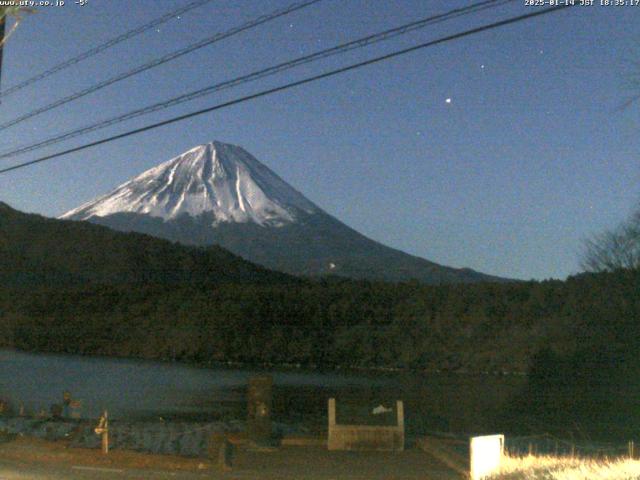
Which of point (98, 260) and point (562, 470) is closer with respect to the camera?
point (562, 470)

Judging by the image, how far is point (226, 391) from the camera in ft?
129

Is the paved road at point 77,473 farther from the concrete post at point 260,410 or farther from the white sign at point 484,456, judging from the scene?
the white sign at point 484,456

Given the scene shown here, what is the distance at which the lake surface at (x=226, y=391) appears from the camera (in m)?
31.6

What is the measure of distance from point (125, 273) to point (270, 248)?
5250cm

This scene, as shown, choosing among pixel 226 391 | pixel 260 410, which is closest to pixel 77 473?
pixel 260 410

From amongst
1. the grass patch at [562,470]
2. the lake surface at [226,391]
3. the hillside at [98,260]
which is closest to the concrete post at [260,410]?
the grass patch at [562,470]

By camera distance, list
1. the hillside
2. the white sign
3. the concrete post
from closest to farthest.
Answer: the white sign < the concrete post < the hillside

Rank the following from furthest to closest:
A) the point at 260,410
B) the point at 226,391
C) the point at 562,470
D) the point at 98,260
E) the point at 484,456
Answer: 1. the point at 98,260
2. the point at 226,391
3. the point at 260,410
4. the point at 484,456
5. the point at 562,470

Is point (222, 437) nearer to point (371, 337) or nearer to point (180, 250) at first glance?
point (371, 337)

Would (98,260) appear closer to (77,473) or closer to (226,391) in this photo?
(226,391)

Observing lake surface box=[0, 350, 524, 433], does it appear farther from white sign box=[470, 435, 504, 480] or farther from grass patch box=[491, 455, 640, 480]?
grass patch box=[491, 455, 640, 480]

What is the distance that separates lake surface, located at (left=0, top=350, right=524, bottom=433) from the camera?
31595mm

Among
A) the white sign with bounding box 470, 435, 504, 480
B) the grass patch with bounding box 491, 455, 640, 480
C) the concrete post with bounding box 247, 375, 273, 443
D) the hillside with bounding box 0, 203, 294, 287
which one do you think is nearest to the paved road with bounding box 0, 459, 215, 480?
the concrete post with bounding box 247, 375, 273, 443

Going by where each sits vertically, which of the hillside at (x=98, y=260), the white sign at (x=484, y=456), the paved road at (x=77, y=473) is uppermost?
the hillside at (x=98, y=260)
